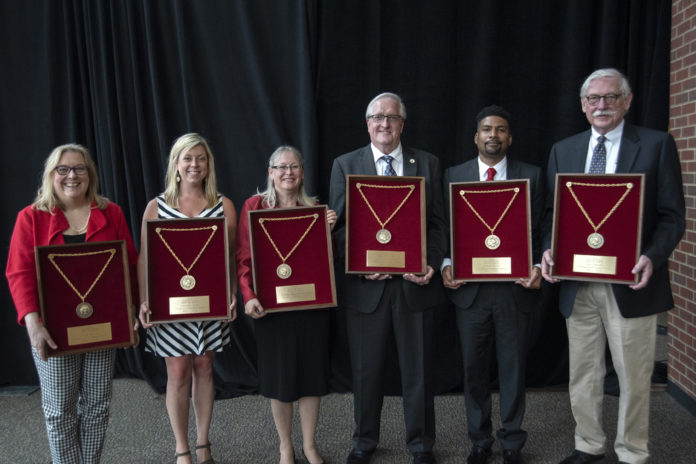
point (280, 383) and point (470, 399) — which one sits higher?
point (280, 383)

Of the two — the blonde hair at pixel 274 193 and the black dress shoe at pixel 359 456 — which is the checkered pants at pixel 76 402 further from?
the black dress shoe at pixel 359 456

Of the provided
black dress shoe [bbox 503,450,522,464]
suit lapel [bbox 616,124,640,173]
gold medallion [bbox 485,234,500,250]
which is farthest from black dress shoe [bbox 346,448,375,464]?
suit lapel [bbox 616,124,640,173]

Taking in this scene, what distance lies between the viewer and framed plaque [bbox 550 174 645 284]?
2273 millimetres

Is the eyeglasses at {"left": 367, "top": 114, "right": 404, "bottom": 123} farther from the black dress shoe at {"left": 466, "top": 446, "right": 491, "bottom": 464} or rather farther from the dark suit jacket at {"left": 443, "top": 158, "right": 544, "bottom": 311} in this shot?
the black dress shoe at {"left": 466, "top": 446, "right": 491, "bottom": 464}

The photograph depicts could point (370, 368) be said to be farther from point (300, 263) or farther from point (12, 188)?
point (12, 188)

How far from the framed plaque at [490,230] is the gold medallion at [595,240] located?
0.83 feet

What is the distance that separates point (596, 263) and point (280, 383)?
1.55 m

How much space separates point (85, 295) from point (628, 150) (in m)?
2.49

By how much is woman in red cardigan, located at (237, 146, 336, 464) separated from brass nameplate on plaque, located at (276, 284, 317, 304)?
13 cm

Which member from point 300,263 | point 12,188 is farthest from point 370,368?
point 12,188

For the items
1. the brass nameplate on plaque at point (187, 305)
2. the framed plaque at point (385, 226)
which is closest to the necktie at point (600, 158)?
the framed plaque at point (385, 226)

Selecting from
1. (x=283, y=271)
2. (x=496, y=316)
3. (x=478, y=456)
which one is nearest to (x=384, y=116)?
(x=283, y=271)

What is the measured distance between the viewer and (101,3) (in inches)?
145

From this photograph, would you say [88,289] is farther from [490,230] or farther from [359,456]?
[490,230]
